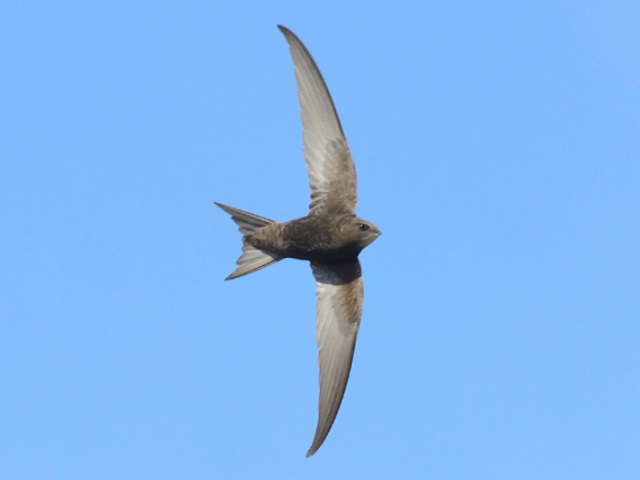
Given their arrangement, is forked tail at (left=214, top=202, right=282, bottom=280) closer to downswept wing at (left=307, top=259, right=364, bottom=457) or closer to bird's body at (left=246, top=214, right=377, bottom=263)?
bird's body at (left=246, top=214, right=377, bottom=263)

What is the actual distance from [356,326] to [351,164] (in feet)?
6.17

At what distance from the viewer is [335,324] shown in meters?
12.9

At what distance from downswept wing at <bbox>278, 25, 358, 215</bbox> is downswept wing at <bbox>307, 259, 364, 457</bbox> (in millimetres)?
708

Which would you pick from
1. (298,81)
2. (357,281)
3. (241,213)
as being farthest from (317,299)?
(298,81)

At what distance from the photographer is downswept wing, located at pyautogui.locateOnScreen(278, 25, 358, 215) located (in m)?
12.4

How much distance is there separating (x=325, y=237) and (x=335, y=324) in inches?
45.8

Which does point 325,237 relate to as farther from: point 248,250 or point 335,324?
point 335,324

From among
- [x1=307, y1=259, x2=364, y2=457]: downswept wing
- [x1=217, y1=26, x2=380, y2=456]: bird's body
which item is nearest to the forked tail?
[x1=217, y1=26, x2=380, y2=456]: bird's body

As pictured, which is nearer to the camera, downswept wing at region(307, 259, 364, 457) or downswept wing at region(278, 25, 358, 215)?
downswept wing at region(278, 25, 358, 215)

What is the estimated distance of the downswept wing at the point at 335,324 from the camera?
12672mm

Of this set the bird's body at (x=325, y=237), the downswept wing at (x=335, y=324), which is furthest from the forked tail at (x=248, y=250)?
the downswept wing at (x=335, y=324)

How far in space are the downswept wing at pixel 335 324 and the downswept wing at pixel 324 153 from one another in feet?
2.32

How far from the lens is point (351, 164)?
12.7 metres

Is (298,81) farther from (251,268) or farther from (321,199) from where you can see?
(251,268)
